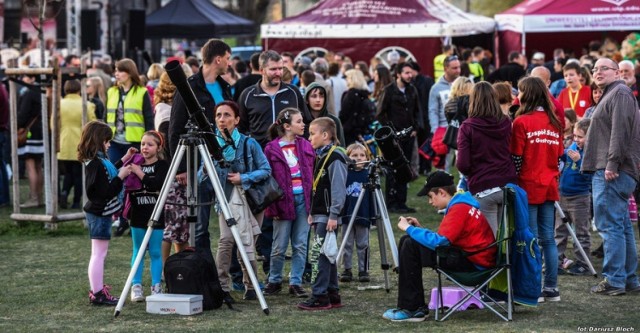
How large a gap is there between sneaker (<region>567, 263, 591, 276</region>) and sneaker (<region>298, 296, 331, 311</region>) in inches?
106

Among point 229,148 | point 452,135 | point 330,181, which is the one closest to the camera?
point 229,148

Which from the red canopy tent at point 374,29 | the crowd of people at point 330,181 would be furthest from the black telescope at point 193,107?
the red canopy tent at point 374,29

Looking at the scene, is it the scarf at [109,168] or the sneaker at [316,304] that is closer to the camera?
the sneaker at [316,304]

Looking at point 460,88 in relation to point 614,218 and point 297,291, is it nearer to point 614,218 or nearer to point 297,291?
point 614,218

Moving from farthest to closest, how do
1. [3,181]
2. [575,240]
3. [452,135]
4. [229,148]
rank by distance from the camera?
1. [3,181]
2. [452,135]
3. [575,240]
4. [229,148]

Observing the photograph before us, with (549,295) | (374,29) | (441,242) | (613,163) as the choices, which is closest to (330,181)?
(441,242)

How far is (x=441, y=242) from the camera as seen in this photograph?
7.71 metres

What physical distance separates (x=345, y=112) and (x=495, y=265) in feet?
23.2

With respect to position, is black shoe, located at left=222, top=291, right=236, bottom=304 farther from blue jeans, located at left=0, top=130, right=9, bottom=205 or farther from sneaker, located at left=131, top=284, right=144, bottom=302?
blue jeans, located at left=0, top=130, right=9, bottom=205

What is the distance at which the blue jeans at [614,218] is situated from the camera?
8.89m

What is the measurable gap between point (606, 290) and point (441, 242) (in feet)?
6.53

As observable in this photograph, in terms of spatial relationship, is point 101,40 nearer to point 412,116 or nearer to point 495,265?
point 412,116

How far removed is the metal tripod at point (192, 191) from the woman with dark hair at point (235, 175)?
1.44ft

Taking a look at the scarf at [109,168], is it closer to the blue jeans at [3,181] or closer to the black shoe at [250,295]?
the black shoe at [250,295]
